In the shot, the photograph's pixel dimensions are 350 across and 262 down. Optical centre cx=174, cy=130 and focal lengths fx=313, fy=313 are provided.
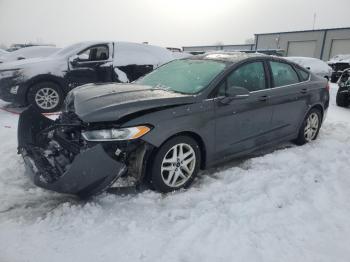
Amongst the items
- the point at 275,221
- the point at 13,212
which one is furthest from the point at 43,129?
the point at 275,221

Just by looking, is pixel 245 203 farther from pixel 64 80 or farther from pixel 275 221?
pixel 64 80

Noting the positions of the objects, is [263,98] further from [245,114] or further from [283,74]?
[283,74]

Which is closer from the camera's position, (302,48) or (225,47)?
(302,48)

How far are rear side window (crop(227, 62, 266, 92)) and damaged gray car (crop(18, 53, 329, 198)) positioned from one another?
1cm

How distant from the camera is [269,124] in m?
4.43

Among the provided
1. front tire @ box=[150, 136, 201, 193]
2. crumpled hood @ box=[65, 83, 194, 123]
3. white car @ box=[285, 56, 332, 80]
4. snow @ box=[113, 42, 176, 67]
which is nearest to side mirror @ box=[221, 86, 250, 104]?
crumpled hood @ box=[65, 83, 194, 123]

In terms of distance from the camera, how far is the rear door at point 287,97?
4.49m

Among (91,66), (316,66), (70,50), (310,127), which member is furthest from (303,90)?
(316,66)

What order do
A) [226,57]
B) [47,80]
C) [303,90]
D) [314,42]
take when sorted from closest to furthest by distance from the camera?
[226,57] < [303,90] < [47,80] < [314,42]

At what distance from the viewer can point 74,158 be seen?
9.64ft

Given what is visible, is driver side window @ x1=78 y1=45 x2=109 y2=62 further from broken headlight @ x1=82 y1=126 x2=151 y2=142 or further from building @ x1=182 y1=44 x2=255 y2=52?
building @ x1=182 y1=44 x2=255 y2=52

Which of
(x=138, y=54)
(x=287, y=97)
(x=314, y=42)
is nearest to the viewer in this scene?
(x=287, y=97)

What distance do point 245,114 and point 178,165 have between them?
1.18 meters

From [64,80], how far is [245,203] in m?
5.46
